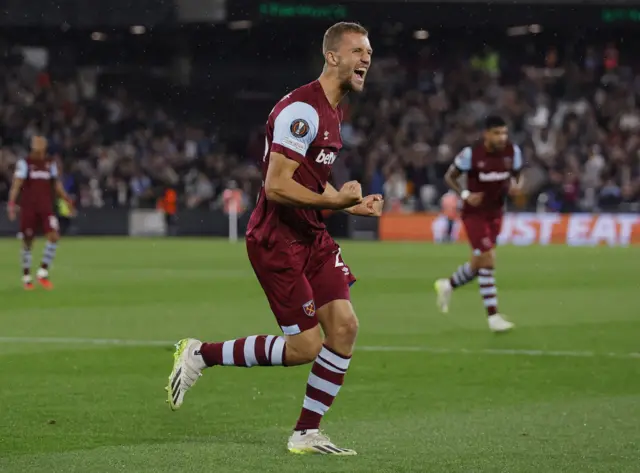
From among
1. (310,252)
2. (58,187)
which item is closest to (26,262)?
(58,187)

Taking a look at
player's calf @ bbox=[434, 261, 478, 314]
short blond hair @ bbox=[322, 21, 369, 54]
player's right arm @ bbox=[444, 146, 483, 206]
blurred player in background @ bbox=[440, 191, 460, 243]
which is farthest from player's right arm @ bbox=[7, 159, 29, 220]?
blurred player in background @ bbox=[440, 191, 460, 243]

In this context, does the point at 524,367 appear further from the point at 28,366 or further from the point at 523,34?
the point at 523,34

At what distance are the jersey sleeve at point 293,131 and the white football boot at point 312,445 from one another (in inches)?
58.2

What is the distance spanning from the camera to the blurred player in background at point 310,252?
281 inches

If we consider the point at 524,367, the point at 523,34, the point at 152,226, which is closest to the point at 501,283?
the point at 524,367

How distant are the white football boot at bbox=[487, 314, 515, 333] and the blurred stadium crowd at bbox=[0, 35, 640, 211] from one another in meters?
21.4

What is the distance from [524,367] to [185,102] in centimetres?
3357

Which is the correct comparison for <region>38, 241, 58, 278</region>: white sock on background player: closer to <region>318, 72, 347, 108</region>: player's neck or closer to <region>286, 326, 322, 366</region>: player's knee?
<region>286, 326, 322, 366</region>: player's knee

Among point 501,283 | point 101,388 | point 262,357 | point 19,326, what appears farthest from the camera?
point 501,283

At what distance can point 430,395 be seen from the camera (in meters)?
9.73

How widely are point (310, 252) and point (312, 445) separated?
42.1 inches

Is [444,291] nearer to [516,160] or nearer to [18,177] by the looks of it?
[516,160]

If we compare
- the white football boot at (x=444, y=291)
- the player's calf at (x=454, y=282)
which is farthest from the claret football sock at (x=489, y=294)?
the white football boot at (x=444, y=291)

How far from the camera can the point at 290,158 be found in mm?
7059
